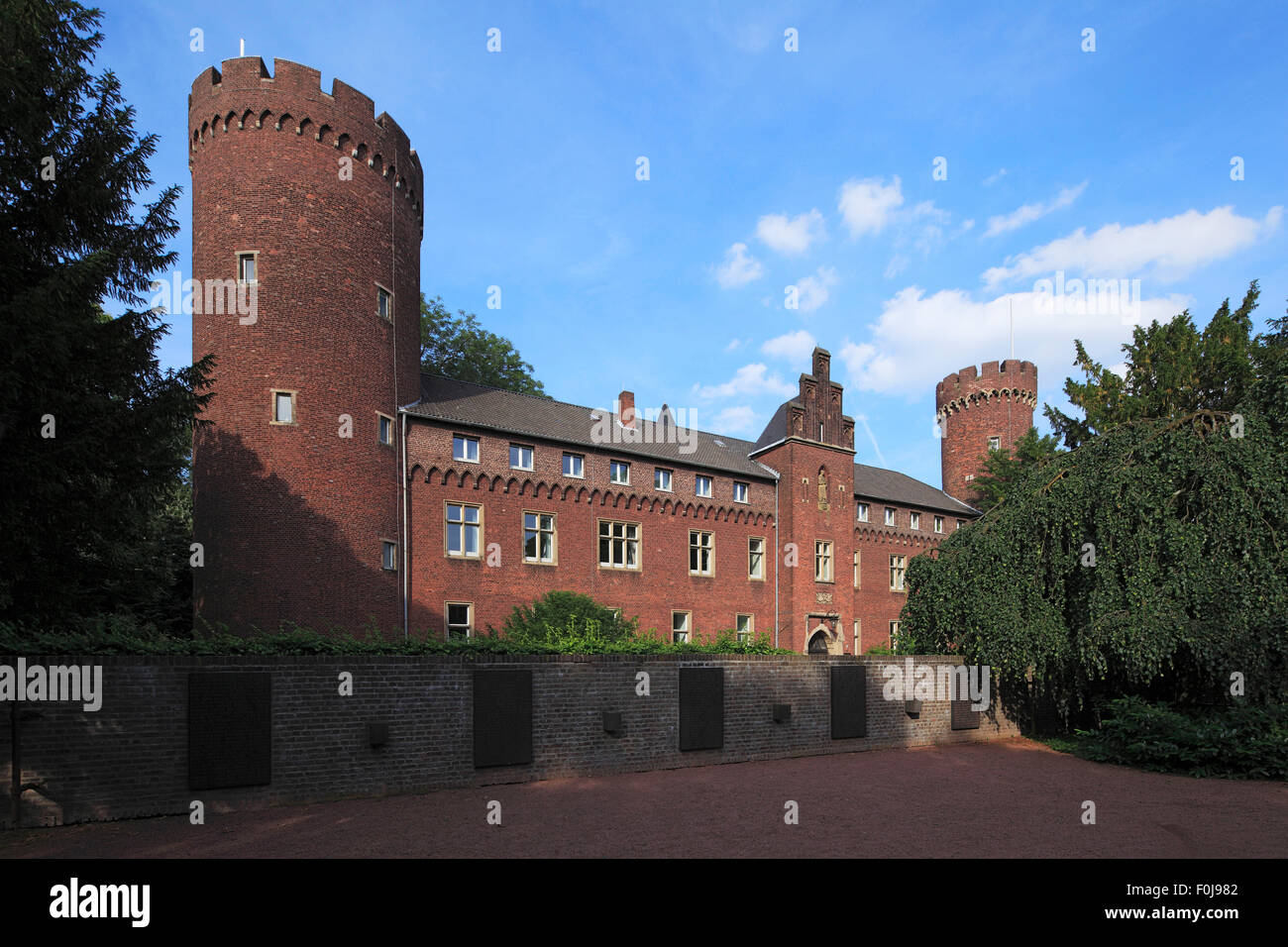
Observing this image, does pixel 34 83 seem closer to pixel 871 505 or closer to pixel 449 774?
pixel 449 774

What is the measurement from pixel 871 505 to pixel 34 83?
3291 cm

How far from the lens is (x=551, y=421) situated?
28.0m

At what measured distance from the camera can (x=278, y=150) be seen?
826 inches

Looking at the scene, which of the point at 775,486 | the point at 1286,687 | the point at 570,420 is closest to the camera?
→ the point at 1286,687

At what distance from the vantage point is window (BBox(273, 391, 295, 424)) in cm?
2023

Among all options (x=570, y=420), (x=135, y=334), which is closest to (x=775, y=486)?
(x=570, y=420)

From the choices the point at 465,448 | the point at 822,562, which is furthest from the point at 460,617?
the point at 822,562

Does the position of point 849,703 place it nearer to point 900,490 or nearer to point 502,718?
point 502,718

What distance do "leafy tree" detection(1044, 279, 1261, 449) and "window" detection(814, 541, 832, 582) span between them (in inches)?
423

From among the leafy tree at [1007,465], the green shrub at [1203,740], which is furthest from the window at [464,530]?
the leafy tree at [1007,465]

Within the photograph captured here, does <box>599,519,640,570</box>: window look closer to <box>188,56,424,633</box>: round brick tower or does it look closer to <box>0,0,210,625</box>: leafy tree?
<box>188,56,424,633</box>: round brick tower

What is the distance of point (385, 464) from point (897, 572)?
994 inches

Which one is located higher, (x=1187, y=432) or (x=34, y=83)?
(x=34, y=83)

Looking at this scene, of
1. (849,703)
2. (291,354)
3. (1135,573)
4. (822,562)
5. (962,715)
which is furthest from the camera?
(822,562)
